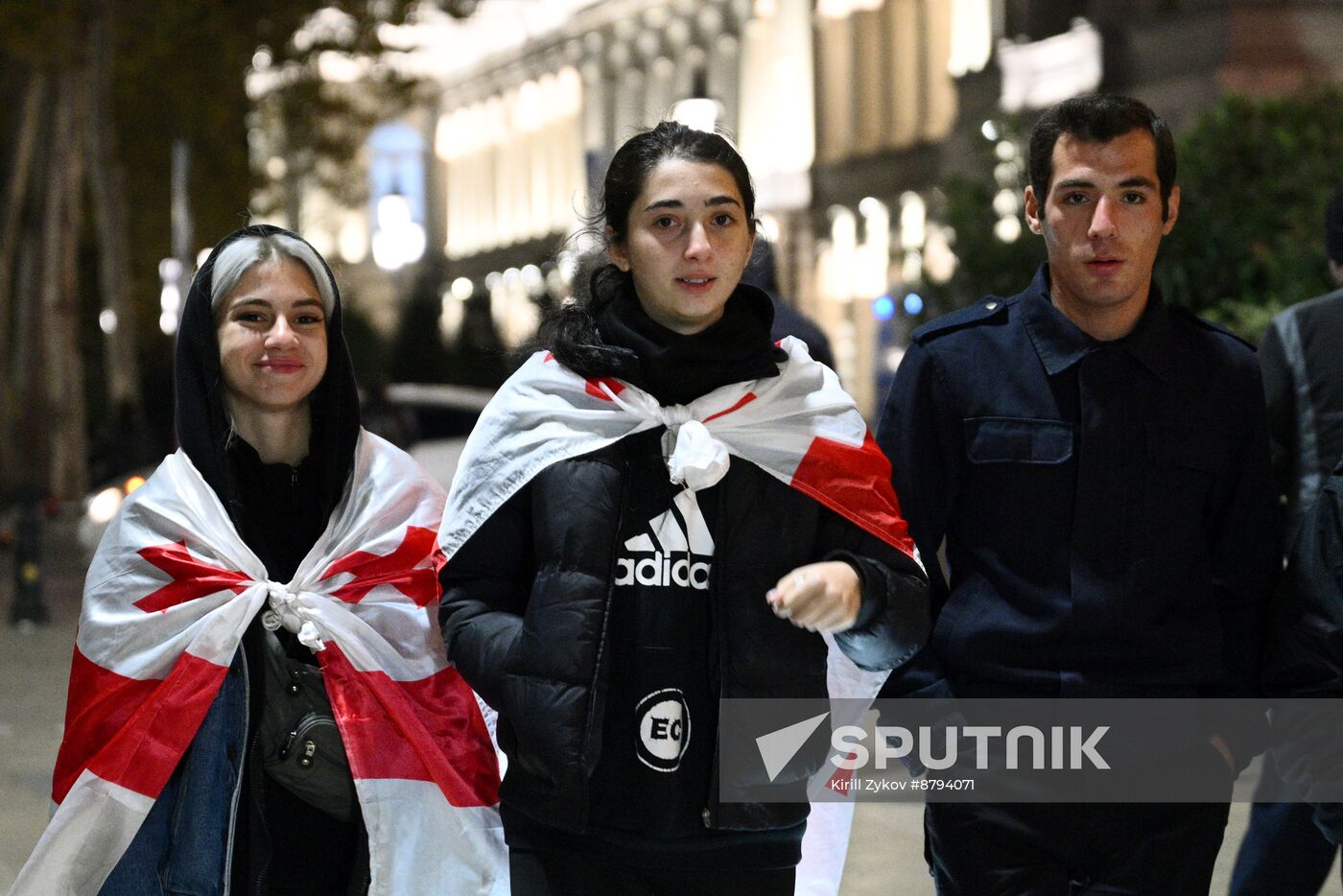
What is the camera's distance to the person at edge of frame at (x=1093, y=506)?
13.5 ft

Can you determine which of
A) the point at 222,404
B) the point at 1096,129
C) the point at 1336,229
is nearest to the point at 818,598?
the point at 1096,129

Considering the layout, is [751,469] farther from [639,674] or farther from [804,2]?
[804,2]

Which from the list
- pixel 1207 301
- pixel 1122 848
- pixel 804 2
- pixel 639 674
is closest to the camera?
pixel 639 674

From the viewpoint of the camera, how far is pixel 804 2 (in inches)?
2093

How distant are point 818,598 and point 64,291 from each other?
26.9 meters

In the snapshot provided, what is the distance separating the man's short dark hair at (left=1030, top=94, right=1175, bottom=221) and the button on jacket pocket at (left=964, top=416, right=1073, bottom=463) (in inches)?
17.8

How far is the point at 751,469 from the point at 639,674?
1.36 ft

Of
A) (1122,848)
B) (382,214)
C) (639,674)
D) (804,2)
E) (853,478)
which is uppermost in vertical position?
(804,2)

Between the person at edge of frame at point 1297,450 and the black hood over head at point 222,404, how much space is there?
7.27 feet

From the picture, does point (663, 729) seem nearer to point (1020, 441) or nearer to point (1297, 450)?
point (1020, 441)

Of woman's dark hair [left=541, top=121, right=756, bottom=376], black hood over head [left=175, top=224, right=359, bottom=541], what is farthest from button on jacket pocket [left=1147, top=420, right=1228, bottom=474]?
black hood over head [left=175, top=224, right=359, bottom=541]

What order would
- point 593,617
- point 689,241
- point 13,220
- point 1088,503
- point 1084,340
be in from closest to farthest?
point 593,617 < point 689,241 < point 1088,503 < point 1084,340 < point 13,220

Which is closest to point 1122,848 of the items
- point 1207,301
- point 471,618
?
point 471,618

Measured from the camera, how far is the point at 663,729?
12.4ft
